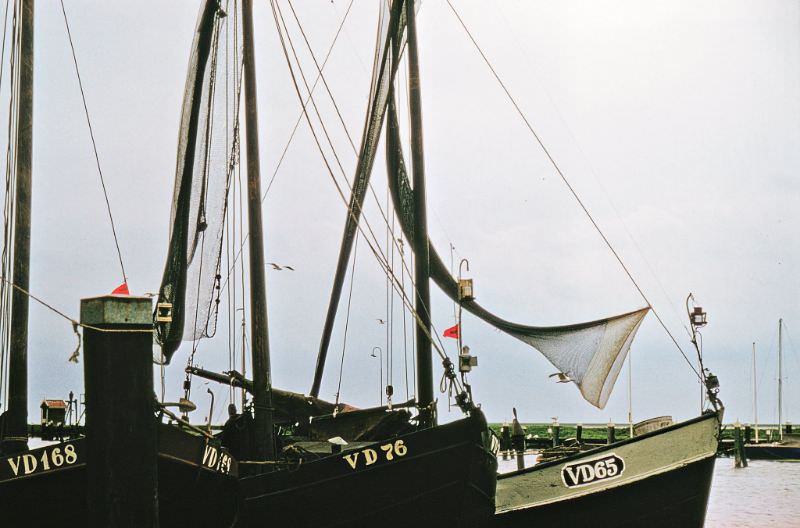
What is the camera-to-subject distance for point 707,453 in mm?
18469

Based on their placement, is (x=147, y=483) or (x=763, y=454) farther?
(x=763, y=454)

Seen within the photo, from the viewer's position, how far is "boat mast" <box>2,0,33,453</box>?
1842cm

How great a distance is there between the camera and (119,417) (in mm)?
10516

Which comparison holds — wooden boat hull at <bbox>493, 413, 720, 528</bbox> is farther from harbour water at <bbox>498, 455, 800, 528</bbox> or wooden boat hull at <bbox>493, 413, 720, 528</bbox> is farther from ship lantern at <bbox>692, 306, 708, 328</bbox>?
harbour water at <bbox>498, 455, 800, 528</bbox>

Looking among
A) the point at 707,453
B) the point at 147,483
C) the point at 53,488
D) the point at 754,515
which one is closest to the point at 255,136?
the point at 53,488

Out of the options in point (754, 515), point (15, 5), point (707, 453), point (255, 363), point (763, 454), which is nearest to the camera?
point (255, 363)

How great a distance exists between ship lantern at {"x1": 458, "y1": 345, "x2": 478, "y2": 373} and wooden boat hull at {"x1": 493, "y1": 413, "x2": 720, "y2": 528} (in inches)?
125

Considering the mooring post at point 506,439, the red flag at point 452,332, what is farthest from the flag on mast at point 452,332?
the mooring post at point 506,439

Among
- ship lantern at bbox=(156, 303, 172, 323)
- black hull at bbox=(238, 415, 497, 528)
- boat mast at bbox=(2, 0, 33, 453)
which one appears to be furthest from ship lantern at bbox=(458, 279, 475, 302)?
boat mast at bbox=(2, 0, 33, 453)

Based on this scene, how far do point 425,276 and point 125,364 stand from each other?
30.9 feet

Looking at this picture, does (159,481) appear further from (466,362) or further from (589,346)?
(589,346)

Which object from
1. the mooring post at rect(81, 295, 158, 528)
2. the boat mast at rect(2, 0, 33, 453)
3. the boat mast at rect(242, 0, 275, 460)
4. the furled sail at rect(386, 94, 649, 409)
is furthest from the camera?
the furled sail at rect(386, 94, 649, 409)

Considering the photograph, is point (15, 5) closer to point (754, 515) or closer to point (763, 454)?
point (754, 515)

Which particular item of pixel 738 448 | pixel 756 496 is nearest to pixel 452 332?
pixel 756 496
